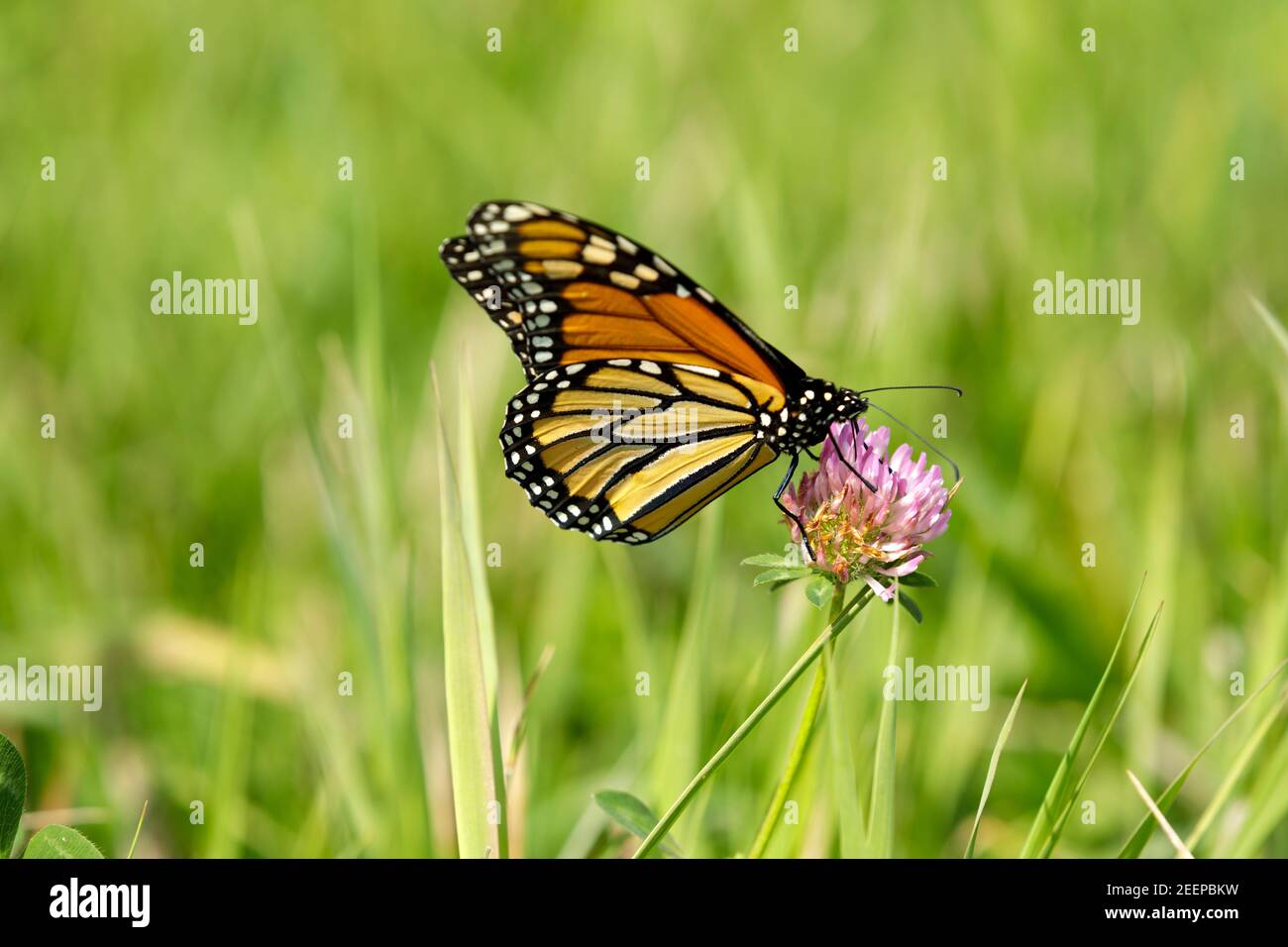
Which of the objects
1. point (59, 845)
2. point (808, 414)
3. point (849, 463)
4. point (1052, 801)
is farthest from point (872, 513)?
point (59, 845)

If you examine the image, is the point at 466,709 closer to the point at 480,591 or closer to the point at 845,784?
the point at 480,591

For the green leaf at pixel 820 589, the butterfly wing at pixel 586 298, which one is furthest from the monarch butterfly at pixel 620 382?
the green leaf at pixel 820 589

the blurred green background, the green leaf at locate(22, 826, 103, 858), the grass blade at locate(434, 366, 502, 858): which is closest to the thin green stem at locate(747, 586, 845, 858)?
the blurred green background

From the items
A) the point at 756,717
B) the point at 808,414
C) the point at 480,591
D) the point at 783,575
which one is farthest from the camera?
the point at 808,414

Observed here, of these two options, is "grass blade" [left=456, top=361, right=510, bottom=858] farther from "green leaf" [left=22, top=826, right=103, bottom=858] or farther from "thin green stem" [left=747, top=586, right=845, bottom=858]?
"green leaf" [left=22, top=826, right=103, bottom=858]

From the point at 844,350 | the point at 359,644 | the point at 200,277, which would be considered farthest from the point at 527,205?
the point at 200,277
